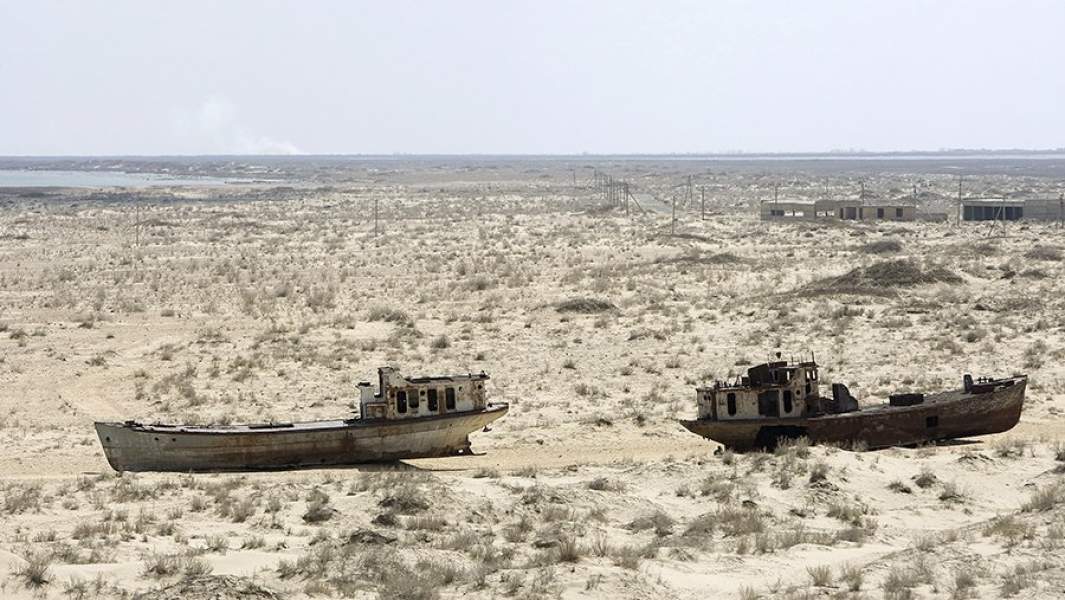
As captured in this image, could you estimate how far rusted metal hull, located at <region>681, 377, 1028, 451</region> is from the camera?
25.5 m

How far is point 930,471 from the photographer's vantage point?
74.0 feet

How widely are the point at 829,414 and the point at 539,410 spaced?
7055 mm

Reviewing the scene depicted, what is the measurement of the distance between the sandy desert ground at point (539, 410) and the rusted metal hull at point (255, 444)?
1.98 feet

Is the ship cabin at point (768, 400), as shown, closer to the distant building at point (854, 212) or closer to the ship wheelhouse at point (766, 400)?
the ship wheelhouse at point (766, 400)

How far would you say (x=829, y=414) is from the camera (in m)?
26.0

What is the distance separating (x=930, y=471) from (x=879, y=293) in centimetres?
2342

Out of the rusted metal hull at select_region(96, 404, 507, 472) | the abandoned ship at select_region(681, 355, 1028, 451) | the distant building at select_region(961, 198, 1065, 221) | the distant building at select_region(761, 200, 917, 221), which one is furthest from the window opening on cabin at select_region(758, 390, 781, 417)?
the distant building at select_region(761, 200, 917, 221)

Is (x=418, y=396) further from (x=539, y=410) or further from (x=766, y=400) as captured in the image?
(x=766, y=400)

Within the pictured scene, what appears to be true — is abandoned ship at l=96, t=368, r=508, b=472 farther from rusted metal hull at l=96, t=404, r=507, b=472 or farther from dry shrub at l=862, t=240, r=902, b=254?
dry shrub at l=862, t=240, r=902, b=254

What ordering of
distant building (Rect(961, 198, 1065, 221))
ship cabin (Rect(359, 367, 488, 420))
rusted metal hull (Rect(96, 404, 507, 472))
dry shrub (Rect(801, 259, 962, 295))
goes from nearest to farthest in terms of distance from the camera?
rusted metal hull (Rect(96, 404, 507, 472)) → ship cabin (Rect(359, 367, 488, 420)) → dry shrub (Rect(801, 259, 962, 295)) → distant building (Rect(961, 198, 1065, 221))

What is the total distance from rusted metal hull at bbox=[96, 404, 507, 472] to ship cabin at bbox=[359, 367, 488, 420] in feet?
0.95

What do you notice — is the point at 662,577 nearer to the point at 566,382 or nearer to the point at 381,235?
the point at 566,382

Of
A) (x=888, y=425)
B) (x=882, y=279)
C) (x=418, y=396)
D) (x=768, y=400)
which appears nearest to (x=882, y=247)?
(x=882, y=279)

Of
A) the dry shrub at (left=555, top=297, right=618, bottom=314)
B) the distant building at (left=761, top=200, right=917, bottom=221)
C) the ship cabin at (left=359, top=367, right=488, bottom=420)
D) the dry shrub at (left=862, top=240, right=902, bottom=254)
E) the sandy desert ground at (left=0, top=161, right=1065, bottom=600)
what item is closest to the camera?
the sandy desert ground at (left=0, top=161, right=1065, bottom=600)
